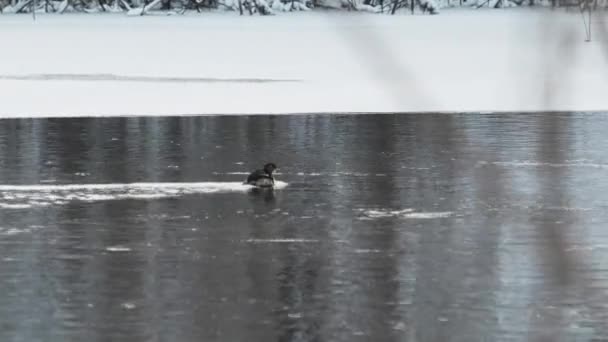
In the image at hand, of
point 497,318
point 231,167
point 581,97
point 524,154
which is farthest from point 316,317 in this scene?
point 581,97

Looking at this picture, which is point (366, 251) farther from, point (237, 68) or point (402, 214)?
point (237, 68)

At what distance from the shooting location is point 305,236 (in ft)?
34.6

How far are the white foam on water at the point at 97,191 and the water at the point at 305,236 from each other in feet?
0.11

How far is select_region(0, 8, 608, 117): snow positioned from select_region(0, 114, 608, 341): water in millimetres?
1241

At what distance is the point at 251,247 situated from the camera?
32.7ft

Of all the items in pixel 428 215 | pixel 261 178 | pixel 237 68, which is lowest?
pixel 428 215

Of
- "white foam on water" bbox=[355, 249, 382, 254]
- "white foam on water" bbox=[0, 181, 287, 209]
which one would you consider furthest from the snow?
"white foam on water" bbox=[355, 249, 382, 254]

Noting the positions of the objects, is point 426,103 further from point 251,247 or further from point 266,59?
point 266,59

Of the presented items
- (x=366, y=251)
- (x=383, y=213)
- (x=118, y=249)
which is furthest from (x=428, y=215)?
(x=118, y=249)

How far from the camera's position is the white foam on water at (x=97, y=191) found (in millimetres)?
12641

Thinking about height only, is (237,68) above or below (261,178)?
above

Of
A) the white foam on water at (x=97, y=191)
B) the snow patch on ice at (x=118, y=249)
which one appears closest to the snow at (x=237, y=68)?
the white foam on water at (x=97, y=191)

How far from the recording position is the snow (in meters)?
23.2

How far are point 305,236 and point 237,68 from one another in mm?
19691
